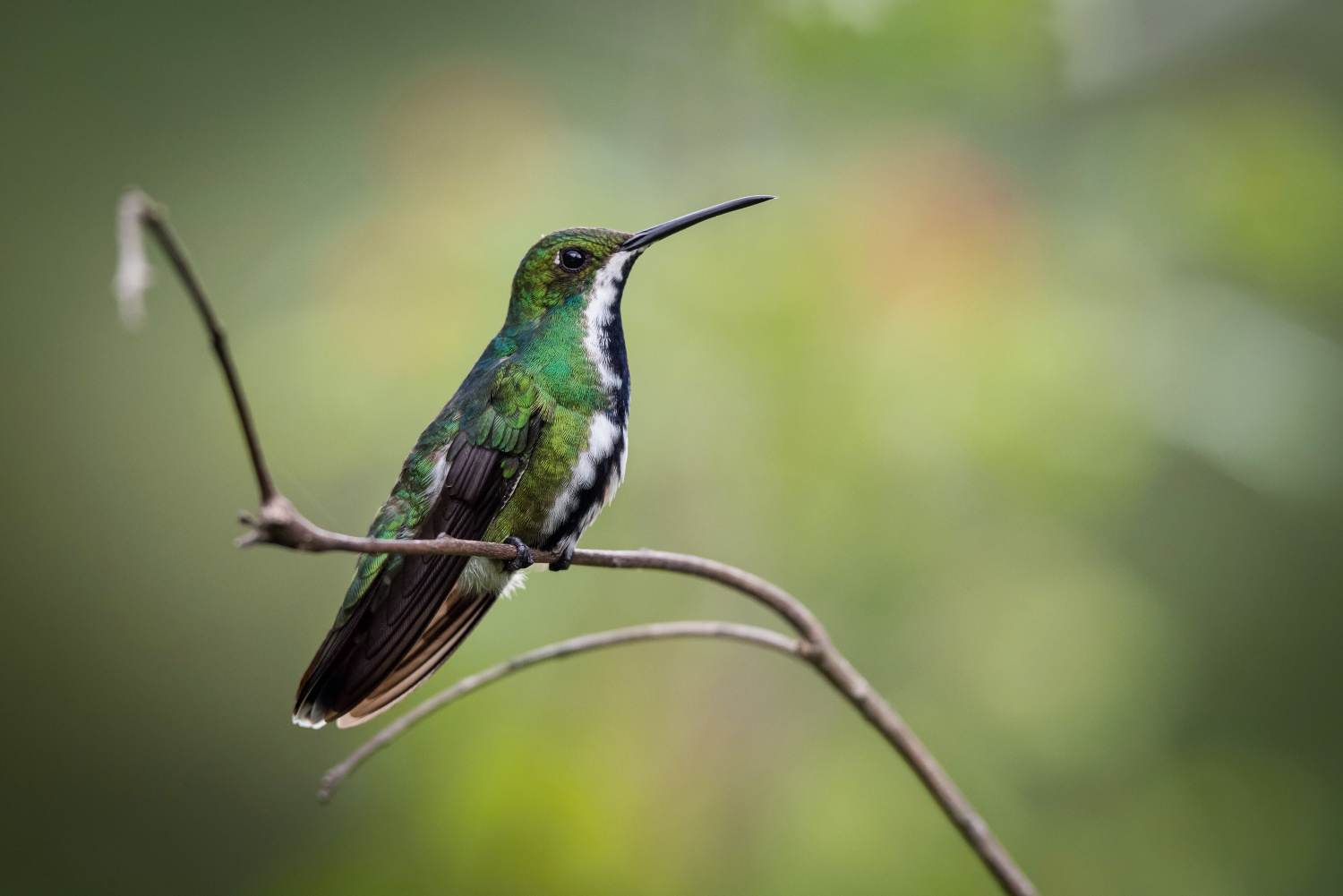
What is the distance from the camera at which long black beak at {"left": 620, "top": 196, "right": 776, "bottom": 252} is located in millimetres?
978

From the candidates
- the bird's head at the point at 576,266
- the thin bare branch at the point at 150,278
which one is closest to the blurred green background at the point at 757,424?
the bird's head at the point at 576,266

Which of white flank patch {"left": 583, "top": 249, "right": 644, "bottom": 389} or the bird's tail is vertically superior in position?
white flank patch {"left": 583, "top": 249, "right": 644, "bottom": 389}

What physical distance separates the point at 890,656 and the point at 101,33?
2897 mm

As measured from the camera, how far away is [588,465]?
3.90 ft

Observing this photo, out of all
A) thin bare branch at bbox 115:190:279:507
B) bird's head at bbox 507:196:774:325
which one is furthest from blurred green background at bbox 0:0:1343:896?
thin bare branch at bbox 115:190:279:507

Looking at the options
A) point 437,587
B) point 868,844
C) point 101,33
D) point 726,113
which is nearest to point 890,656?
point 868,844

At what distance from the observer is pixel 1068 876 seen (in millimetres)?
2812

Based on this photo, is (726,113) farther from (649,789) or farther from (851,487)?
(649,789)

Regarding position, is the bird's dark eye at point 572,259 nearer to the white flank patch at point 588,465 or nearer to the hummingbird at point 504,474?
the hummingbird at point 504,474

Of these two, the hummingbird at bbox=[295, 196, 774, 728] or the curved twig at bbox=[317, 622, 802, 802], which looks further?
the curved twig at bbox=[317, 622, 802, 802]

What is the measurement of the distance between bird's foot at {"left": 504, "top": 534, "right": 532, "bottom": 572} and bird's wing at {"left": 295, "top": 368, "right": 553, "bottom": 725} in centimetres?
4

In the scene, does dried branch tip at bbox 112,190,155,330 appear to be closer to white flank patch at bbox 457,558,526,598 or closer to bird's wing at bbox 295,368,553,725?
bird's wing at bbox 295,368,553,725

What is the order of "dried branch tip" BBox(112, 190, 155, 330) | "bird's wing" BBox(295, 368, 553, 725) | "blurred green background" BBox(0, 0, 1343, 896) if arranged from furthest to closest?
"blurred green background" BBox(0, 0, 1343, 896), "bird's wing" BBox(295, 368, 553, 725), "dried branch tip" BBox(112, 190, 155, 330)

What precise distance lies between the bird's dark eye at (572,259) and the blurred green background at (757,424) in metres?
1.29
